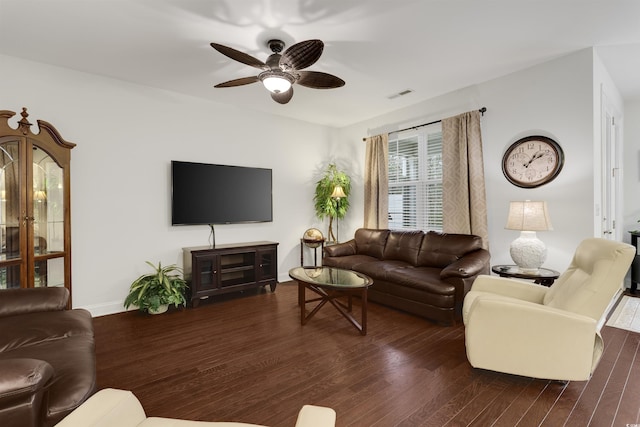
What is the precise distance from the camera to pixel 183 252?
4055 mm

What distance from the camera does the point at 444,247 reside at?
12.4 ft

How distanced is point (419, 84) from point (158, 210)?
146 inches

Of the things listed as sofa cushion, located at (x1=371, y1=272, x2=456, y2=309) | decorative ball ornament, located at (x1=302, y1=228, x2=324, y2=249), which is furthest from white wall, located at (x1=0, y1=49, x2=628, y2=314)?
sofa cushion, located at (x1=371, y1=272, x2=456, y2=309)

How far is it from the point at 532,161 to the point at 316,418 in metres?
3.63

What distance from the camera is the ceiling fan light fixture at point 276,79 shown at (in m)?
2.55

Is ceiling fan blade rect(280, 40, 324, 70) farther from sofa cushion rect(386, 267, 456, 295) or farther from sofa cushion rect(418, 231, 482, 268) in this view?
sofa cushion rect(418, 231, 482, 268)

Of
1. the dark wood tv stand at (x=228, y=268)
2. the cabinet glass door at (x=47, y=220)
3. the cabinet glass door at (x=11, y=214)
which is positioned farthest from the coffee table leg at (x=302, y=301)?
the cabinet glass door at (x=11, y=214)

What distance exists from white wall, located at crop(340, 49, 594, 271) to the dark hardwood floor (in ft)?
3.51

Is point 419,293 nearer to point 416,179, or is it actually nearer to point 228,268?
point 416,179

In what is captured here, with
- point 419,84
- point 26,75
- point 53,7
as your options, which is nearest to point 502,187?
point 419,84

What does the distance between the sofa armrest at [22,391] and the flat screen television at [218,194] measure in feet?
9.55

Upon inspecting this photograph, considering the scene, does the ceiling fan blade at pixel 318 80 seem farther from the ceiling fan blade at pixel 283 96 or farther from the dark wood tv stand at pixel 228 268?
the dark wood tv stand at pixel 228 268

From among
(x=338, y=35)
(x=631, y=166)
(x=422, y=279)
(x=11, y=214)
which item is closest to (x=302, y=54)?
(x=338, y=35)

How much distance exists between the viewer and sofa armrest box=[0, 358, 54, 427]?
42.4 inches
